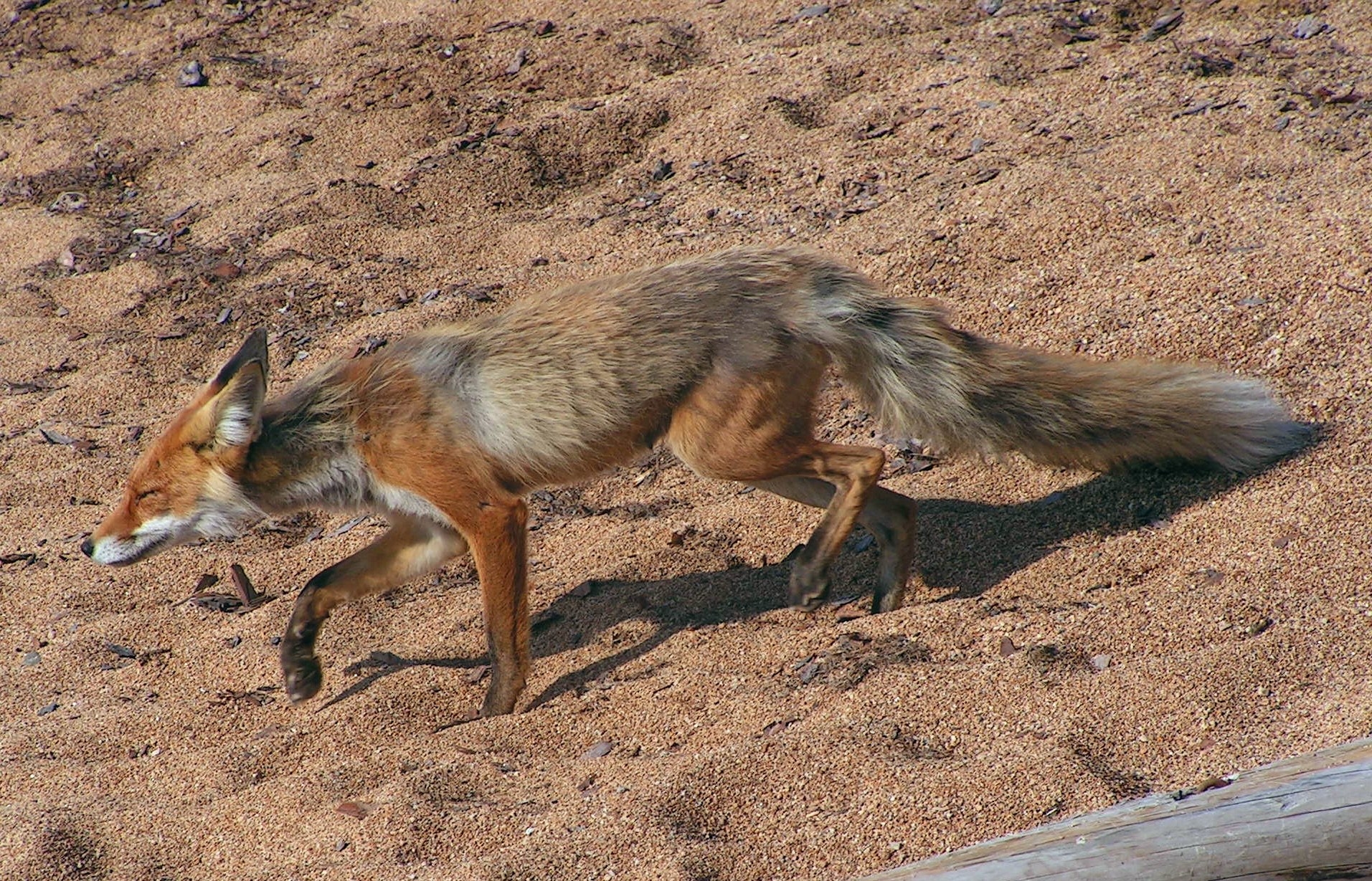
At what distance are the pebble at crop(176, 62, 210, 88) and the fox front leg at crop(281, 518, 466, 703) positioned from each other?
621 cm

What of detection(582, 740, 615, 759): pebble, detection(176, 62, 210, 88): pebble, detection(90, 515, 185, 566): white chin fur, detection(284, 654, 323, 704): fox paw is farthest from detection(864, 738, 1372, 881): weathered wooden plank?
detection(176, 62, 210, 88): pebble

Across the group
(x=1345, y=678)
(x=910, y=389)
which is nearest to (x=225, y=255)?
(x=910, y=389)

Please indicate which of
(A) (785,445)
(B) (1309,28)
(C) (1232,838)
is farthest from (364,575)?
(B) (1309,28)

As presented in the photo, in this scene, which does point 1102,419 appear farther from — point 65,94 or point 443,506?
point 65,94

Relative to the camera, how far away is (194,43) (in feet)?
35.0

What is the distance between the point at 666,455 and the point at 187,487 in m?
2.48

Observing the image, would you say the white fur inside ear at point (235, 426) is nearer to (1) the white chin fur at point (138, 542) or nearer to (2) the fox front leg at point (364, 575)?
(1) the white chin fur at point (138, 542)

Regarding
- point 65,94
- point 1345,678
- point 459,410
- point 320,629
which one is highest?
point 65,94

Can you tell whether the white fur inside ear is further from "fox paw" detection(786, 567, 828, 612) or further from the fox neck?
"fox paw" detection(786, 567, 828, 612)

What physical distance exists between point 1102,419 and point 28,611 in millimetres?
5124

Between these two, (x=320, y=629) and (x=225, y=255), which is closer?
(x=320, y=629)

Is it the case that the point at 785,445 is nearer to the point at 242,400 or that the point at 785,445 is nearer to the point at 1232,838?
the point at 242,400

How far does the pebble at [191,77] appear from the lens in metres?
10.1

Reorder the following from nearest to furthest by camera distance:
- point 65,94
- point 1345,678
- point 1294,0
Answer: point 1345,678, point 1294,0, point 65,94
